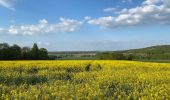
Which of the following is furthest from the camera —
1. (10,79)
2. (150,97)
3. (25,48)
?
(25,48)

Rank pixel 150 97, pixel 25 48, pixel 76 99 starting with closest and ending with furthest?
1. pixel 76 99
2. pixel 150 97
3. pixel 25 48

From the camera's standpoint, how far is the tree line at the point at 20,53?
61.2 metres

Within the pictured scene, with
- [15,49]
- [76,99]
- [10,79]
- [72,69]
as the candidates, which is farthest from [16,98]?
[15,49]

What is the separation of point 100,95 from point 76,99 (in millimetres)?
930

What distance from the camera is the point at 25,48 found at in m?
70.9

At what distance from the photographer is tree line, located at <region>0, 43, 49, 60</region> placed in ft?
201

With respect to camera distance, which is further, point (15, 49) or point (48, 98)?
point (15, 49)

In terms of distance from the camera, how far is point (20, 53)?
63.7 meters

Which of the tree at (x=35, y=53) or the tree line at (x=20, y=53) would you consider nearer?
the tree line at (x=20, y=53)

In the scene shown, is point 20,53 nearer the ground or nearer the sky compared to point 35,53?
nearer the sky

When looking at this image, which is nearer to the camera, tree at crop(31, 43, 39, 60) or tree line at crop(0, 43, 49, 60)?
tree line at crop(0, 43, 49, 60)

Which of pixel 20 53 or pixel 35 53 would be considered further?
pixel 35 53

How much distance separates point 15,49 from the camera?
64.4 meters

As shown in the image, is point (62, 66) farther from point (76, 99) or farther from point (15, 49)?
point (15, 49)
